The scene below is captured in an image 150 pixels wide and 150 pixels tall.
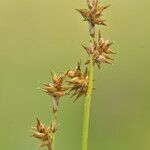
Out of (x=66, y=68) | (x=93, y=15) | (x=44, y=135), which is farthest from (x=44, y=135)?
(x=66, y=68)

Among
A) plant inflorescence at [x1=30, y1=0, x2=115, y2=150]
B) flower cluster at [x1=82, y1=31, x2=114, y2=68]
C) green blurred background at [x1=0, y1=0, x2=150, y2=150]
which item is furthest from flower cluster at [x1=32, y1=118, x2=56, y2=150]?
green blurred background at [x1=0, y1=0, x2=150, y2=150]

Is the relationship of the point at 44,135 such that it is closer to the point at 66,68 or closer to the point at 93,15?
the point at 93,15

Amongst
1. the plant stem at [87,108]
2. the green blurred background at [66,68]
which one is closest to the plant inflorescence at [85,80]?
the plant stem at [87,108]

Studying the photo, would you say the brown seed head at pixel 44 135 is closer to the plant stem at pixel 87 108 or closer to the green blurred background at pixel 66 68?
the plant stem at pixel 87 108
